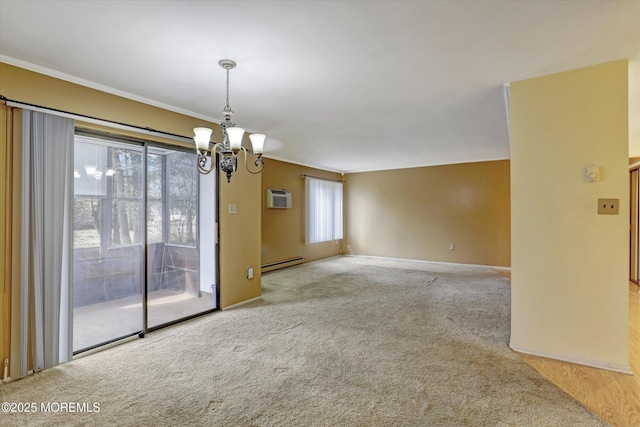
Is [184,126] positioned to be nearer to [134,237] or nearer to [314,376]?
[134,237]

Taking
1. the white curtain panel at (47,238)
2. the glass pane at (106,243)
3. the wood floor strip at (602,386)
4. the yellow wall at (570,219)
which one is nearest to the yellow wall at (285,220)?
the glass pane at (106,243)

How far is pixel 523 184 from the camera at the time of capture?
8.86ft

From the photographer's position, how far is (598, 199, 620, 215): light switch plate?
2391mm

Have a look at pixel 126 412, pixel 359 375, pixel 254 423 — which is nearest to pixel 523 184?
pixel 359 375

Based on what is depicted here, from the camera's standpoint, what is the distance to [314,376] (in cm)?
233

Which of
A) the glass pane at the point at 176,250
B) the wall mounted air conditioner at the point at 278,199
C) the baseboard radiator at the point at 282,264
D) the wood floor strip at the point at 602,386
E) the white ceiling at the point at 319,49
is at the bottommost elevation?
the wood floor strip at the point at 602,386

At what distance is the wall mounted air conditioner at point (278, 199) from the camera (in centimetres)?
622

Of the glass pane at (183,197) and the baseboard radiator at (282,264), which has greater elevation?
the glass pane at (183,197)

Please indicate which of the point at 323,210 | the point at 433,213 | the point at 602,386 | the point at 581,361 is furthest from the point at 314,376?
the point at 433,213

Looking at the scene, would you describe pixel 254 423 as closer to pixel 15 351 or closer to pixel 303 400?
pixel 303 400

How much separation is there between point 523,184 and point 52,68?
397cm

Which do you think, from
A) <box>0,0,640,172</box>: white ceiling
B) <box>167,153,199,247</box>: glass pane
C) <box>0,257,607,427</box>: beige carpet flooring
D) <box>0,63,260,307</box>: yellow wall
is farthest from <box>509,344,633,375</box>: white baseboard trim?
<box>167,153,199,247</box>: glass pane

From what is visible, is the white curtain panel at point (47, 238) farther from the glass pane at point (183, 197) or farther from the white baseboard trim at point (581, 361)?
the white baseboard trim at point (581, 361)

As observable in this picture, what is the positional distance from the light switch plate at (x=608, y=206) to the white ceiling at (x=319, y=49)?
107cm
